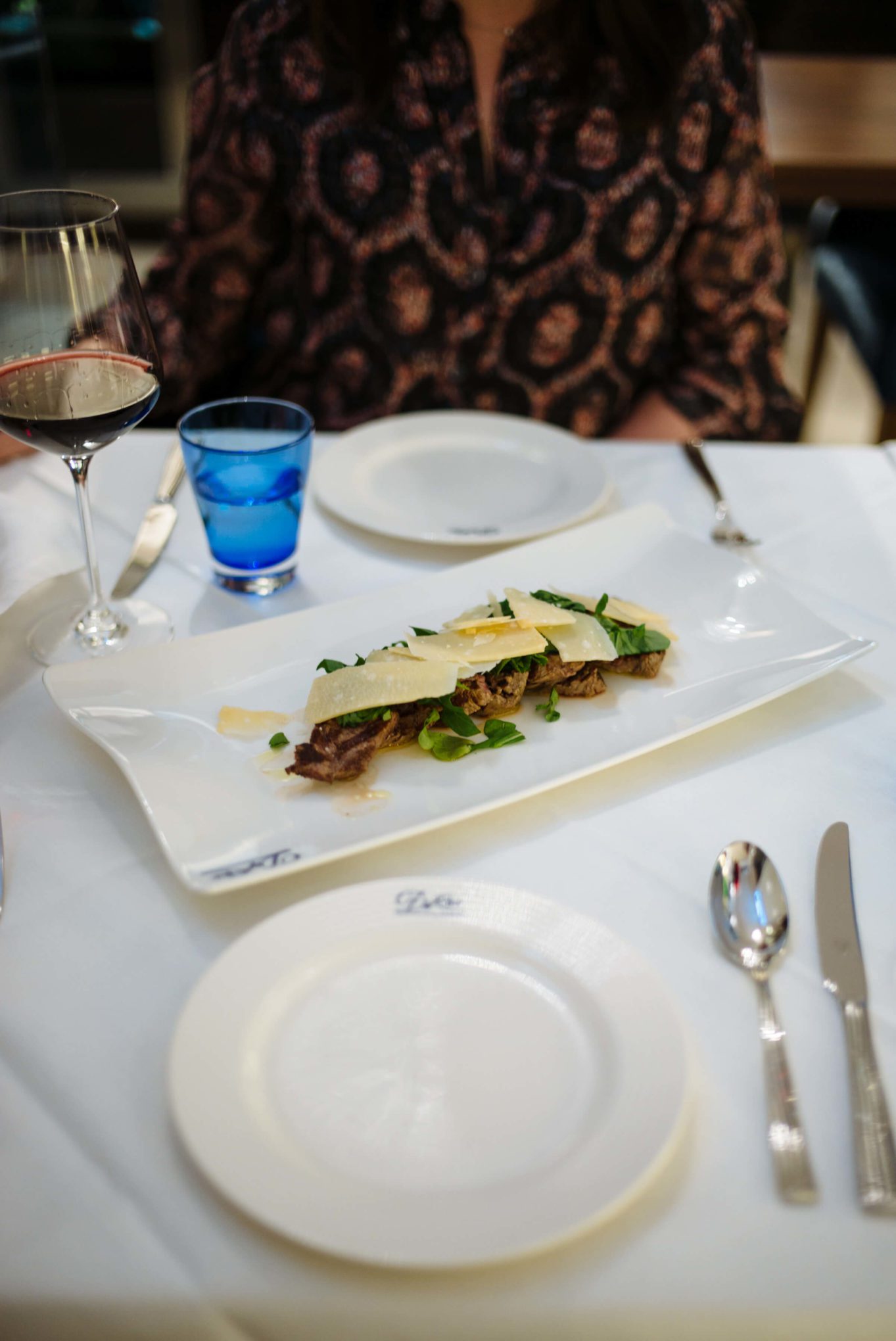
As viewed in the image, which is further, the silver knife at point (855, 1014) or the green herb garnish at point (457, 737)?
the green herb garnish at point (457, 737)

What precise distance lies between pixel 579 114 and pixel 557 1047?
54.6 inches

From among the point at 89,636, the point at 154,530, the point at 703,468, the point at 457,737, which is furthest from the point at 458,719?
the point at 703,468

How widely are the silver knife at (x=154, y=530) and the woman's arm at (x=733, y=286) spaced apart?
0.82 meters

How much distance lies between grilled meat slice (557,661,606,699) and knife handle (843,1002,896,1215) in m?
0.32

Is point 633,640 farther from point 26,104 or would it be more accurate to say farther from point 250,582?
point 26,104

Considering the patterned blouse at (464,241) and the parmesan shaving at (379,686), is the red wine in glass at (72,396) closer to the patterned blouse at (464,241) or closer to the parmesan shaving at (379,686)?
the parmesan shaving at (379,686)

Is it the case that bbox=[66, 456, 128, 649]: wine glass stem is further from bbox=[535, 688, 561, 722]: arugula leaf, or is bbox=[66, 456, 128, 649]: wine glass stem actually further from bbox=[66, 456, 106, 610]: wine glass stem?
bbox=[535, 688, 561, 722]: arugula leaf

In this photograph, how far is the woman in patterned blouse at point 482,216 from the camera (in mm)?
1501

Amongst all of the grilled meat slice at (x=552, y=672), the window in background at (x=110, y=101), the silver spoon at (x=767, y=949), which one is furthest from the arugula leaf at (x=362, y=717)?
the window in background at (x=110, y=101)

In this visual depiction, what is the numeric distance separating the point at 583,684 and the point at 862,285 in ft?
7.38

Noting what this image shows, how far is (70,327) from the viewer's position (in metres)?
0.81

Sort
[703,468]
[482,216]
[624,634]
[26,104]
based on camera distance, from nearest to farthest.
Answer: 1. [624,634]
2. [703,468]
3. [482,216]
4. [26,104]

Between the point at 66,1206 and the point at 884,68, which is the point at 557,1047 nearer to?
the point at 66,1206

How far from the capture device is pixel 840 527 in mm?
1159
